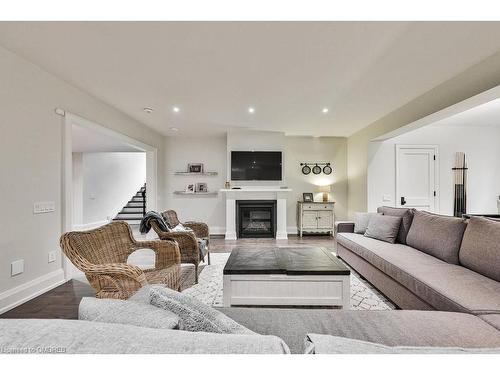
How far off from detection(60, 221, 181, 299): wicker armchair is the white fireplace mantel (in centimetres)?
322

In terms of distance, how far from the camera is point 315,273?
2010 mm

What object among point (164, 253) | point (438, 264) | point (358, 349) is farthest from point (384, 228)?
point (358, 349)

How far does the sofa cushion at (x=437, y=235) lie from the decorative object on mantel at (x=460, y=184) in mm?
3237

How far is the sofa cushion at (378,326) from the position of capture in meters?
1.07

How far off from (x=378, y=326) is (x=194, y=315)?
0.91m

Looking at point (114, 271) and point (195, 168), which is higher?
point (195, 168)

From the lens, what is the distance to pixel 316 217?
18.8ft

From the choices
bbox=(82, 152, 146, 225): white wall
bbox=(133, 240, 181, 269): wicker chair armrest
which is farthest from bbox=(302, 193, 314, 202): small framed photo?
bbox=(82, 152, 146, 225): white wall

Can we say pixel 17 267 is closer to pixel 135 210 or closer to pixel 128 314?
pixel 128 314

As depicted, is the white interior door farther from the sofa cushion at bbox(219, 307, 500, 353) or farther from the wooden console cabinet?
the sofa cushion at bbox(219, 307, 500, 353)

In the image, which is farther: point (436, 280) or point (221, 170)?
point (221, 170)
